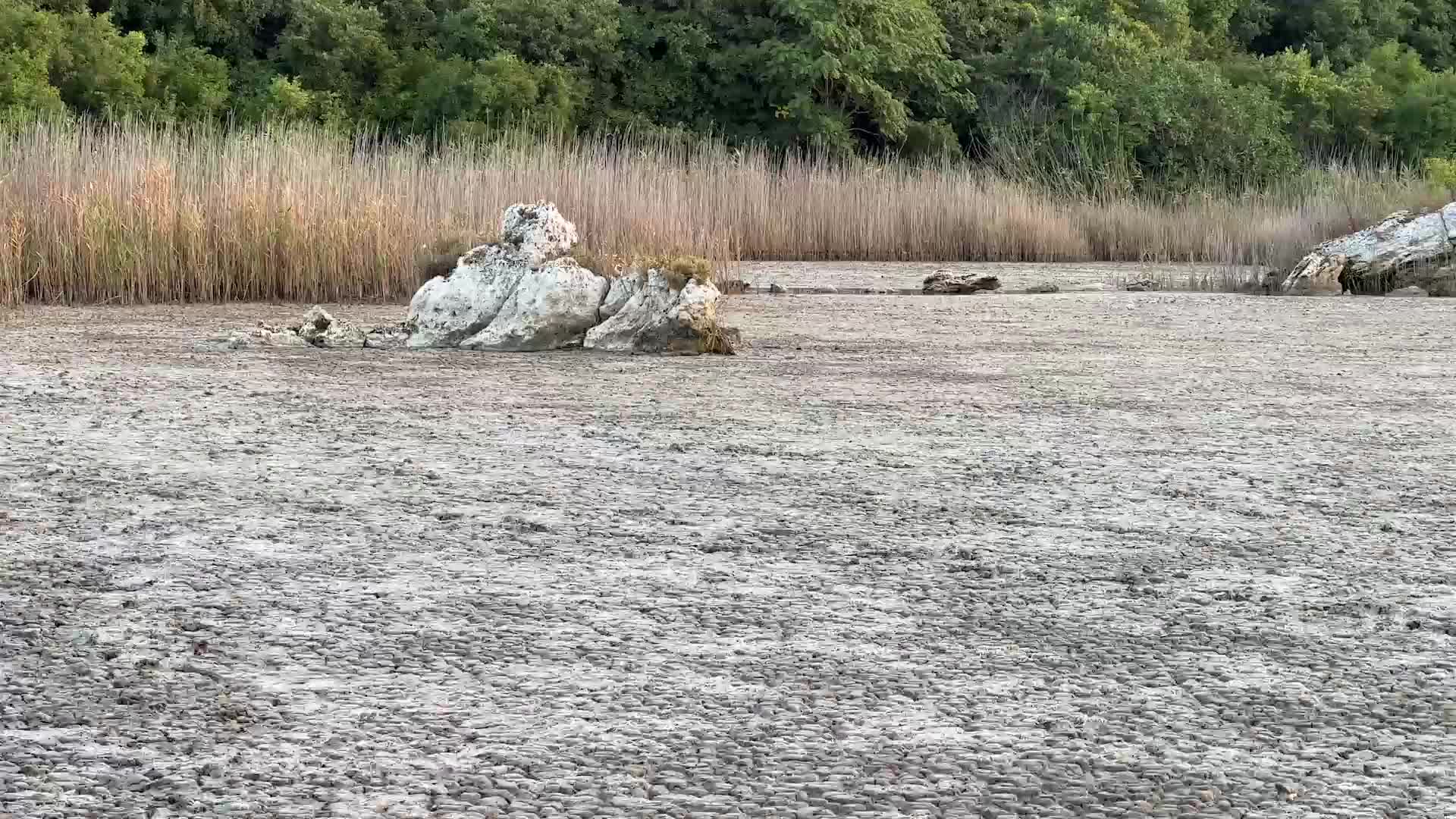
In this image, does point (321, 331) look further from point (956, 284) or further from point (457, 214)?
point (956, 284)

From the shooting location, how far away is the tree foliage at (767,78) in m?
24.9

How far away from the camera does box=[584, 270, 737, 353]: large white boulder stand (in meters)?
8.96

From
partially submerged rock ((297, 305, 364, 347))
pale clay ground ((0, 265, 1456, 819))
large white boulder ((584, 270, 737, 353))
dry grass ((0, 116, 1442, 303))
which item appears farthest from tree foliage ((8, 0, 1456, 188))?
pale clay ground ((0, 265, 1456, 819))

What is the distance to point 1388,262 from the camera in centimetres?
1462

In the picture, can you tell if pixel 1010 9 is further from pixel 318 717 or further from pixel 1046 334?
pixel 318 717

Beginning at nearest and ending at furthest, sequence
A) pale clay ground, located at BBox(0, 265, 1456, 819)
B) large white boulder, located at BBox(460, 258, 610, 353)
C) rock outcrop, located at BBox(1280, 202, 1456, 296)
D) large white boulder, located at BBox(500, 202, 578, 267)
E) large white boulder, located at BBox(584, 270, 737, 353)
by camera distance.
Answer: pale clay ground, located at BBox(0, 265, 1456, 819) < large white boulder, located at BBox(584, 270, 737, 353) < large white boulder, located at BBox(460, 258, 610, 353) < large white boulder, located at BBox(500, 202, 578, 267) < rock outcrop, located at BBox(1280, 202, 1456, 296)

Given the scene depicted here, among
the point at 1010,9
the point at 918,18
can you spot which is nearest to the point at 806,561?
the point at 918,18

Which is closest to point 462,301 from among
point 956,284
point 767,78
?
point 956,284

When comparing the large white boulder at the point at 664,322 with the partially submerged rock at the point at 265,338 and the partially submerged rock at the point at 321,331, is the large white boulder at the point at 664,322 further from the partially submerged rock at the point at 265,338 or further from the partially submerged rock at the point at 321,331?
the partially submerged rock at the point at 265,338

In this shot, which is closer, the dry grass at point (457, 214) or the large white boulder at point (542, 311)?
the large white boulder at point (542, 311)

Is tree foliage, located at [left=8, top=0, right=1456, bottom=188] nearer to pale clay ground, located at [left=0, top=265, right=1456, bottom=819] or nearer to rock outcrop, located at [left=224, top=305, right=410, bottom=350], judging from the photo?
rock outcrop, located at [left=224, top=305, right=410, bottom=350]

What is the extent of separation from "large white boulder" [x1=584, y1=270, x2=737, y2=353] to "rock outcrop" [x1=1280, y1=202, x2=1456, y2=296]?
7.03m

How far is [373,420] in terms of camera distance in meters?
6.31

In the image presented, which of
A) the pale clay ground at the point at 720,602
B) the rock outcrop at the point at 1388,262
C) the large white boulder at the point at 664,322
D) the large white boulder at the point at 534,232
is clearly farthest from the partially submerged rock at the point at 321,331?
the rock outcrop at the point at 1388,262
